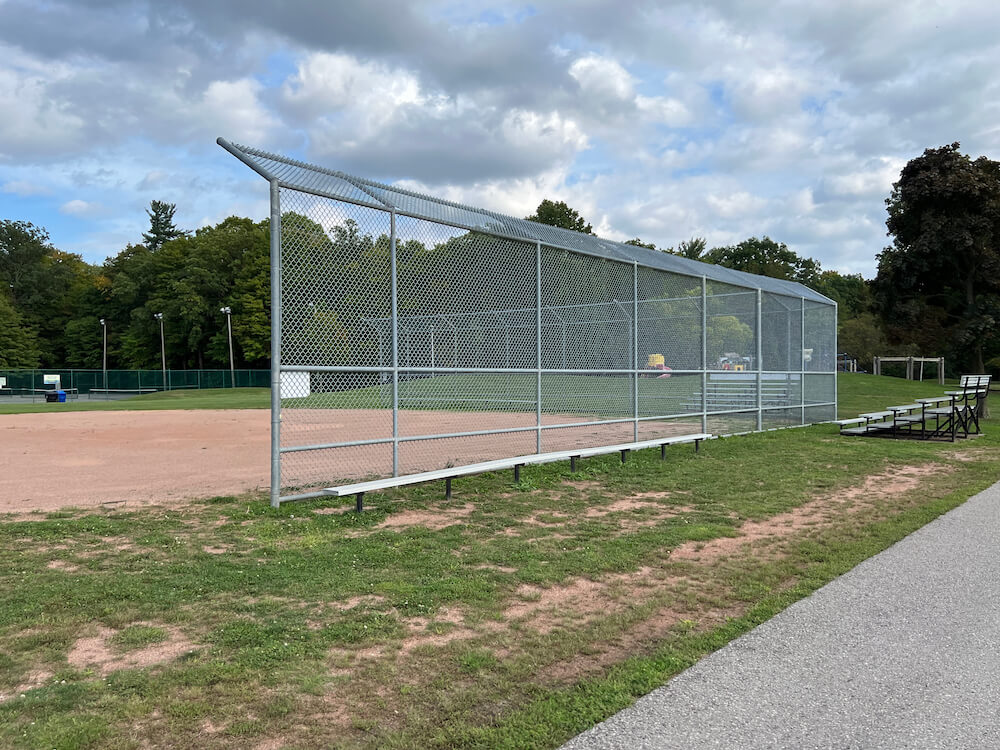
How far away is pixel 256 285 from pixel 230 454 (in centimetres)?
5106

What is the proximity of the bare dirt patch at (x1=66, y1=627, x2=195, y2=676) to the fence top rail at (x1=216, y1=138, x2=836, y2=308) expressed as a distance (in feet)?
13.1

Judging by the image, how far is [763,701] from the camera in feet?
9.70

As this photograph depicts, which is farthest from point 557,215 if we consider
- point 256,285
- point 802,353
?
point 802,353

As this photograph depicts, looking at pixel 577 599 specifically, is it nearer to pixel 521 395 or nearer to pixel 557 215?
pixel 521 395

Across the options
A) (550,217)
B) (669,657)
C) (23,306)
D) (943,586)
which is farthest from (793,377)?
(23,306)

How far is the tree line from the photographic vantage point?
19.8 meters

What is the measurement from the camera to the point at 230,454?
12.2 meters

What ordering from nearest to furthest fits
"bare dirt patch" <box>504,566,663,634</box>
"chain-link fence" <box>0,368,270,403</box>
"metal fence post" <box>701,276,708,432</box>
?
"bare dirt patch" <box>504,566,663,634</box> → "metal fence post" <box>701,276,708,432</box> → "chain-link fence" <box>0,368,270,403</box>

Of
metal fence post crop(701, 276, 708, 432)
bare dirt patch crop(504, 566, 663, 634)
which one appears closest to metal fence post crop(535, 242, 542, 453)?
bare dirt patch crop(504, 566, 663, 634)

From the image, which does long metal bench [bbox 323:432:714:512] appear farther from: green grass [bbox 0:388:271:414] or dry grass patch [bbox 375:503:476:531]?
green grass [bbox 0:388:271:414]

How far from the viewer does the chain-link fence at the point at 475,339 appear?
6574 millimetres

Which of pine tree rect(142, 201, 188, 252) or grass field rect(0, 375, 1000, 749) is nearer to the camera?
grass field rect(0, 375, 1000, 749)

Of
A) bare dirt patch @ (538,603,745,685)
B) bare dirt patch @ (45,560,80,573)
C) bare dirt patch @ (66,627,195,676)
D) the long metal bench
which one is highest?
the long metal bench

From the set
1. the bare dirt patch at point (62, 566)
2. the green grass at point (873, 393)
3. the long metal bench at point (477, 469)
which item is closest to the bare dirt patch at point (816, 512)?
the long metal bench at point (477, 469)
